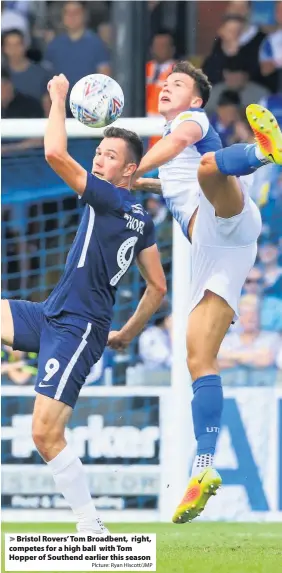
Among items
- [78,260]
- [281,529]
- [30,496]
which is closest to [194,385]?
[78,260]

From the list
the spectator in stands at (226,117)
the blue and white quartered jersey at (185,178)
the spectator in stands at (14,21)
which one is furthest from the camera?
the spectator in stands at (14,21)

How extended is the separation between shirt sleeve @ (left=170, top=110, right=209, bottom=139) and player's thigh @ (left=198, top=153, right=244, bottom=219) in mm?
423

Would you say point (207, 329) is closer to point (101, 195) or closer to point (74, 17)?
point (101, 195)

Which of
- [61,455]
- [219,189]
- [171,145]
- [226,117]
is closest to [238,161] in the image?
[219,189]

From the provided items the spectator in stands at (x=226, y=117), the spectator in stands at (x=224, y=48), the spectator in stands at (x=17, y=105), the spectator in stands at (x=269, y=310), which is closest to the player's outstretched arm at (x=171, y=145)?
the spectator in stands at (x=269, y=310)

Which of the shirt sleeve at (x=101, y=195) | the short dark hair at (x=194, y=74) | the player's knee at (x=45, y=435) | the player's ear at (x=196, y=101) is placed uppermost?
the short dark hair at (x=194, y=74)

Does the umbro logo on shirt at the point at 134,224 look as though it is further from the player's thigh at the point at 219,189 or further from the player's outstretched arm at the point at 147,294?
the player's thigh at the point at 219,189

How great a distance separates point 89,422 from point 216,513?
111cm

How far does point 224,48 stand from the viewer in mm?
12328

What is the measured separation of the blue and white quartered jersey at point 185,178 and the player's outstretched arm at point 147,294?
0.85 feet

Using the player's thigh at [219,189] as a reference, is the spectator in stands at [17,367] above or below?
below

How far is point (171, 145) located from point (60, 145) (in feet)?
2.12

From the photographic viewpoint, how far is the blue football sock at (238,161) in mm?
6668

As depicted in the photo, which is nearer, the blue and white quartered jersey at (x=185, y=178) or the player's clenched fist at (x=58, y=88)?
the player's clenched fist at (x=58, y=88)
